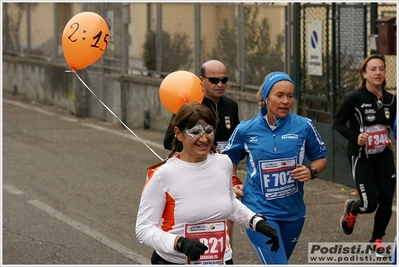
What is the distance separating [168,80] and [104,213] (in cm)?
435

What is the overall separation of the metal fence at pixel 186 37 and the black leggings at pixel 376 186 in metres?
5.19

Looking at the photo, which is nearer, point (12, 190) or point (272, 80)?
point (272, 80)

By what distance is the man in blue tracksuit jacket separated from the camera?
260 inches

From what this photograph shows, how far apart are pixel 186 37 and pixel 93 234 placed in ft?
26.7

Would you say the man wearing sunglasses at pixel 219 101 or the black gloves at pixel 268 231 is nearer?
the black gloves at pixel 268 231

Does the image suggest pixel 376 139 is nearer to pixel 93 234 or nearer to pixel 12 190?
pixel 93 234

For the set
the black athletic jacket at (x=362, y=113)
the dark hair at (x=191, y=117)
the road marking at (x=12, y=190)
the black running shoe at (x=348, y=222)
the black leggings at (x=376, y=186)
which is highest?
the dark hair at (x=191, y=117)

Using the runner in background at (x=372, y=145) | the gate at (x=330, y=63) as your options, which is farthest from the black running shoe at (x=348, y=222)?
the gate at (x=330, y=63)

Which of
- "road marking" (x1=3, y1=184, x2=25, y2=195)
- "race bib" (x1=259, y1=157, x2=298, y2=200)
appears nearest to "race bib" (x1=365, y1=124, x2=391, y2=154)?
"race bib" (x1=259, y1=157, x2=298, y2=200)

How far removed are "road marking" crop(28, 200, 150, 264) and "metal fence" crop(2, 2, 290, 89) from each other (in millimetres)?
4628

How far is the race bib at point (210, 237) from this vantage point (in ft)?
17.4

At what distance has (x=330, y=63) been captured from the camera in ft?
43.1

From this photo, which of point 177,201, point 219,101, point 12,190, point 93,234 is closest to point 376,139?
point 219,101

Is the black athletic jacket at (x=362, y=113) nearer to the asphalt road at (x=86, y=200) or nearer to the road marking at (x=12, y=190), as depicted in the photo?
the asphalt road at (x=86, y=200)
